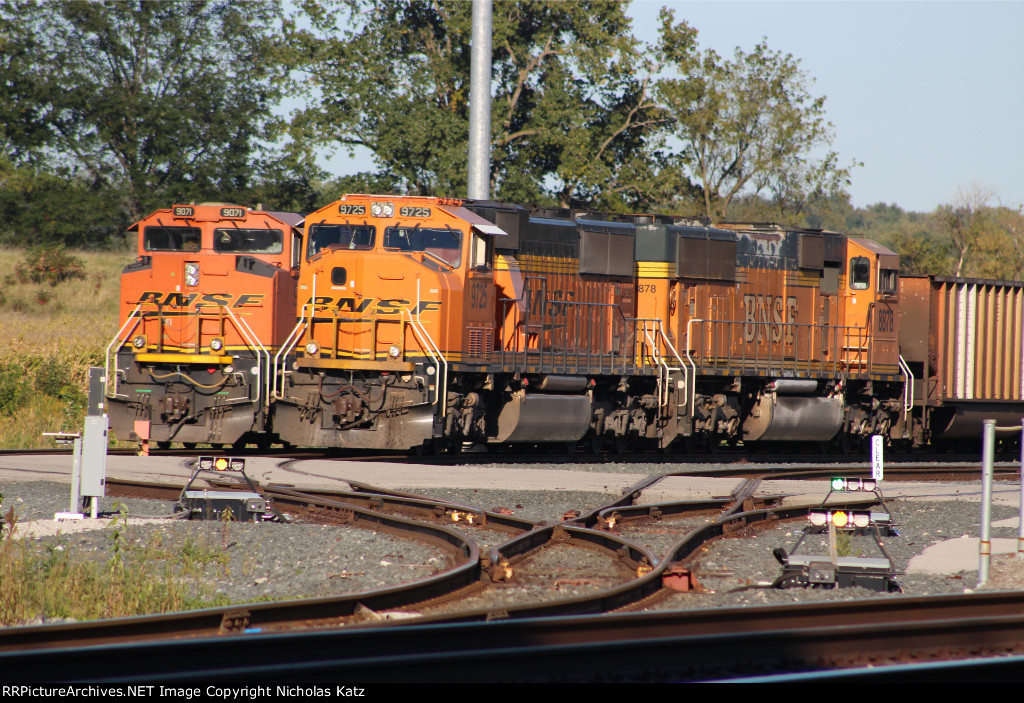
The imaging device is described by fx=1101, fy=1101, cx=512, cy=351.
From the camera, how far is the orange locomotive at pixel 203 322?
14.9 metres

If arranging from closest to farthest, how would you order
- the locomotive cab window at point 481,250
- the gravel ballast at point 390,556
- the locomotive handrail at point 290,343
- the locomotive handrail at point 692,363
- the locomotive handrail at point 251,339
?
the gravel ballast at point 390,556
the locomotive handrail at point 290,343
the locomotive handrail at point 251,339
the locomotive cab window at point 481,250
the locomotive handrail at point 692,363

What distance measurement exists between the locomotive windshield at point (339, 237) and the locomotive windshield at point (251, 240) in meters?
0.64

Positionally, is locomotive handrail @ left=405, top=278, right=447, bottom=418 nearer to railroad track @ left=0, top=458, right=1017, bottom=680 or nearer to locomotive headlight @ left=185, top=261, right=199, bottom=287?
railroad track @ left=0, top=458, right=1017, bottom=680

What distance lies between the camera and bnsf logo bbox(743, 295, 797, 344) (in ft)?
60.5

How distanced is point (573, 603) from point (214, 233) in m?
11.0

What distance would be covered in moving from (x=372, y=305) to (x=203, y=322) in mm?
2584

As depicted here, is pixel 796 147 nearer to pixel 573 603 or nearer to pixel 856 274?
pixel 856 274

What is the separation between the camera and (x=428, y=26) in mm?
33781

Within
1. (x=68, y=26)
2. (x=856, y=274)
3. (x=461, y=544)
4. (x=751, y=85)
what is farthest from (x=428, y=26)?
(x=461, y=544)

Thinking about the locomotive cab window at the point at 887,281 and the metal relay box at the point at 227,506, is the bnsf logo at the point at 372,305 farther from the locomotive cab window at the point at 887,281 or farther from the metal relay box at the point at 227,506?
the locomotive cab window at the point at 887,281

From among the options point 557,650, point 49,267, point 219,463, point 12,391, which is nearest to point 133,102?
point 49,267

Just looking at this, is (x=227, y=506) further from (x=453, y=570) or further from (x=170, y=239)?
(x=170, y=239)

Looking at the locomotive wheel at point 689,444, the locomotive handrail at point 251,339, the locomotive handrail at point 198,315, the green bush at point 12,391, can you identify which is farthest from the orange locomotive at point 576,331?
the green bush at point 12,391

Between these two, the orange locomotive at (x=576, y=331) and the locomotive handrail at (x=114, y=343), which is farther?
the locomotive handrail at (x=114, y=343)
